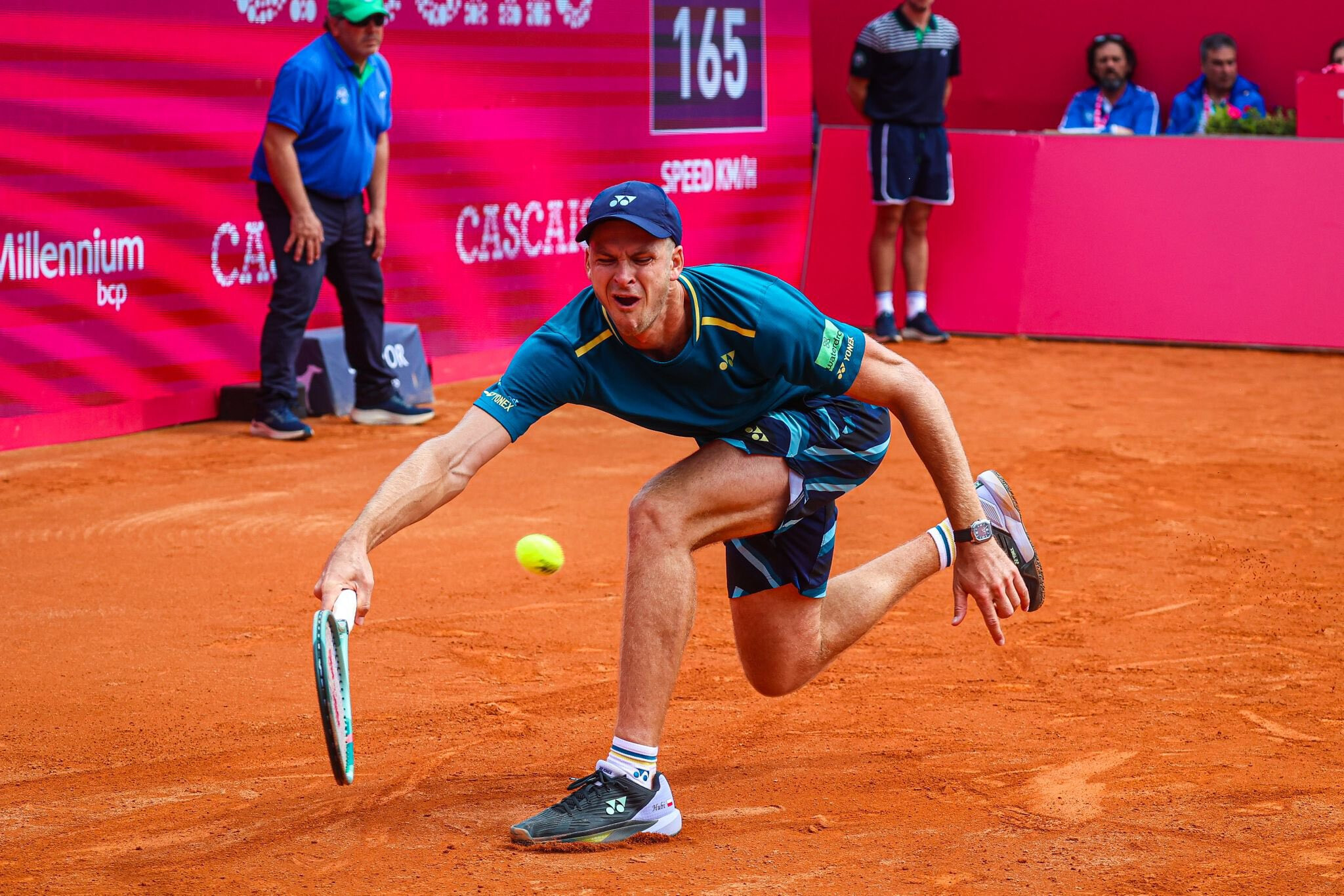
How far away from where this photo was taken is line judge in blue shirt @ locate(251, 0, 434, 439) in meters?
8.65

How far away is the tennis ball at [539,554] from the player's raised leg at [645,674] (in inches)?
30.1

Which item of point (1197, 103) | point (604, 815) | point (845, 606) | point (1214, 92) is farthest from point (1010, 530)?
point (1197, 103)

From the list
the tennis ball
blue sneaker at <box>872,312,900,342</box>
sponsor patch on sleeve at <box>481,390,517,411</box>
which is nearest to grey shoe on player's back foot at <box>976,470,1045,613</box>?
the tennis ball

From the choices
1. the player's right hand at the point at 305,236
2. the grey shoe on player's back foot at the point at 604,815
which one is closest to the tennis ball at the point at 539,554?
the grey shoe on player's back foot at the point at 604,815

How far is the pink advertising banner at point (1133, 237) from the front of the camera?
12234mm

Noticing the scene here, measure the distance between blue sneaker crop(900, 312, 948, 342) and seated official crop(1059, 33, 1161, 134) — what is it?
137 inches

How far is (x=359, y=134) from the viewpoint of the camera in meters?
8.96

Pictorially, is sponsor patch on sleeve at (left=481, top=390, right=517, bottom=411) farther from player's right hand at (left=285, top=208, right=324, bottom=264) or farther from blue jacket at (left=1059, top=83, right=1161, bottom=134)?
blue jacket at (left=1059, top=83, right=1161, bottom=134)

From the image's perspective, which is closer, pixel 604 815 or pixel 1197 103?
pixel 604 815

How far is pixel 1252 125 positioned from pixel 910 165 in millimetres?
2611

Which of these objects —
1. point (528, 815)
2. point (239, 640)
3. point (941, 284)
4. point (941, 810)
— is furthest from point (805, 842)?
point (941, 284)

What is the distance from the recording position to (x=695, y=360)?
3.97 meters

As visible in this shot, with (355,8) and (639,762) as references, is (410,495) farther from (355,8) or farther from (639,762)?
(355,8)

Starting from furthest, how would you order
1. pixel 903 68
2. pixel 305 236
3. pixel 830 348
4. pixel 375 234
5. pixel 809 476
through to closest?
pixel 903 68, pixel 375 234, pixel 305 236, pixel 809 476, pixel 830 348
